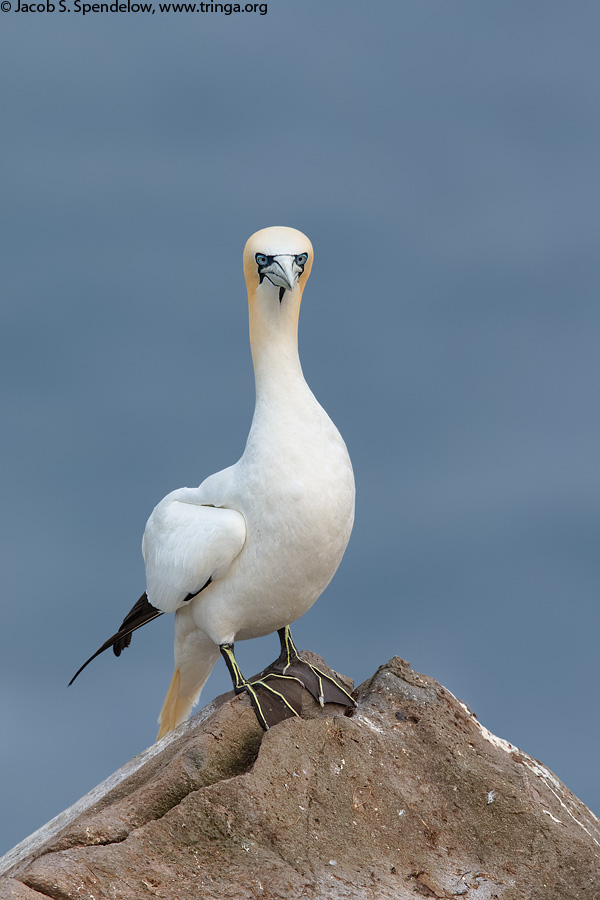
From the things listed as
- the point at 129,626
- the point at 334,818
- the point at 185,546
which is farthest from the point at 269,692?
the point at 129,626

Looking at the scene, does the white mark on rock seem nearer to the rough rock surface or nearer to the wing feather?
the rough rock surface

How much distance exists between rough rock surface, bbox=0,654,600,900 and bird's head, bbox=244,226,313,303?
10.4 ft

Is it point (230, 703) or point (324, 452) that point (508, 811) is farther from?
point (324, 452)

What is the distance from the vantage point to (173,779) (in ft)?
30.2

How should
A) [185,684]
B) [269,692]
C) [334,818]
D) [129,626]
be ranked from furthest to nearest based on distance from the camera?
1. [185,684]
2. [129,626]
3. [269,692]
4. [334,818]

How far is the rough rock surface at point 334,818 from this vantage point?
8.46 meters

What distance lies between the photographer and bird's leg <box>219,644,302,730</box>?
9672 millimetres

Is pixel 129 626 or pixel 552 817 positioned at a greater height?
pixel 129 626

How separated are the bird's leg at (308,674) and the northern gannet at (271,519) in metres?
0.01

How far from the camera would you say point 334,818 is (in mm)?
9094

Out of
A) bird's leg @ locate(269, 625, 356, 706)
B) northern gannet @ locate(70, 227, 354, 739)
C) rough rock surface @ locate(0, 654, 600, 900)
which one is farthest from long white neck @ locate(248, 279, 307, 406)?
rough rock surface @ locate(0, 654, 600, 900)

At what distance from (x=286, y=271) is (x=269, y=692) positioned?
3.24m

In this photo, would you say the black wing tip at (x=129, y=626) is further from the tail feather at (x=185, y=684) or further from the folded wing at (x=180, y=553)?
the tail feather at (x=185, y=684)

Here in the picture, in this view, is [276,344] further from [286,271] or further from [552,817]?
[552,817]
